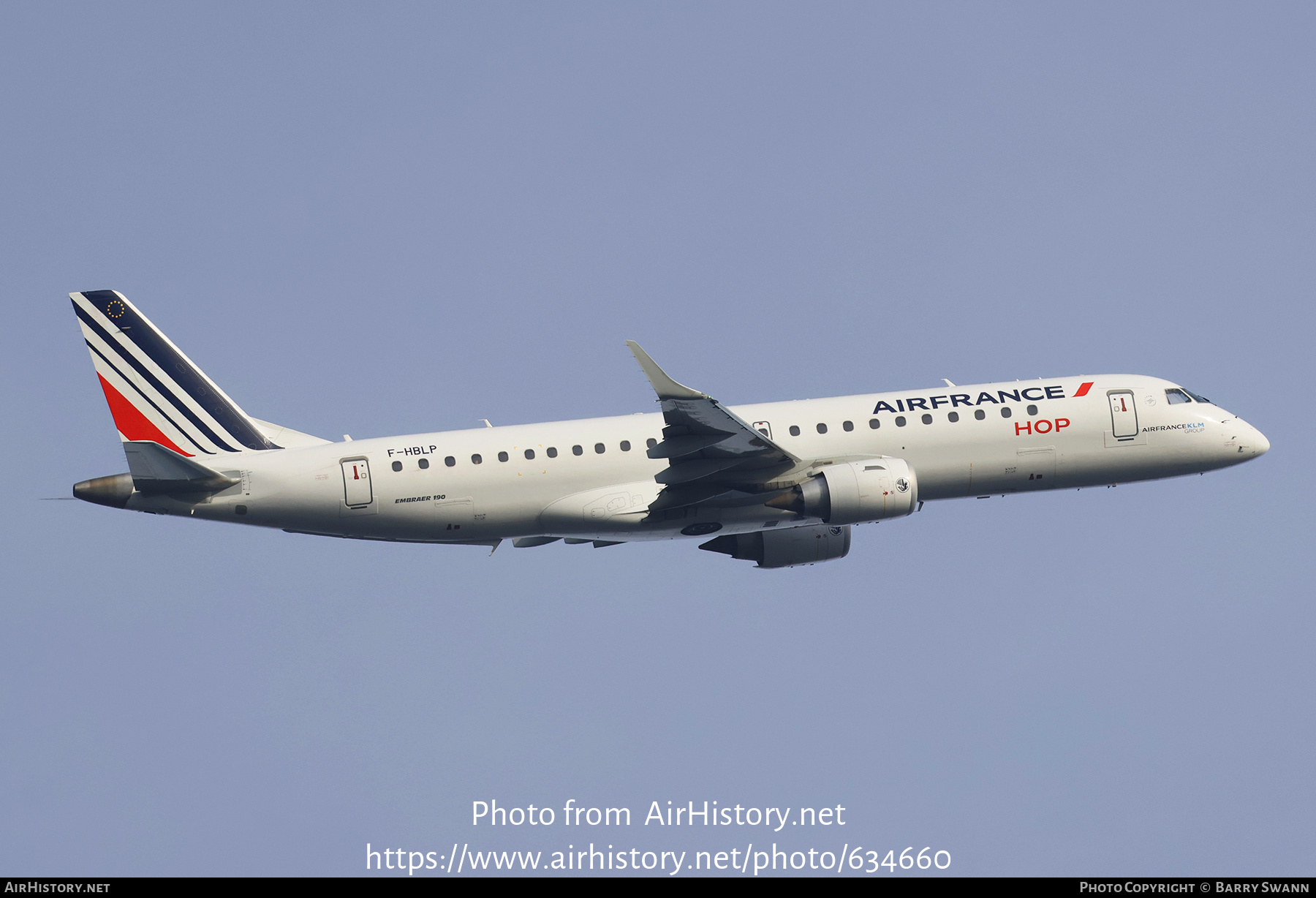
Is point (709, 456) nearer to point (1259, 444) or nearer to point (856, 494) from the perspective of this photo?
Result: point (856, 494)

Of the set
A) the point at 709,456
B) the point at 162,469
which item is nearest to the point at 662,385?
the point at 709,456

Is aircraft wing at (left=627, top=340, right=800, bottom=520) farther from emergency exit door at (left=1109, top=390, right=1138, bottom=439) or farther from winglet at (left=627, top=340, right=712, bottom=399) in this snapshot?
emergency exit door at (left=1109, top=390, right=1138, bottom=439)

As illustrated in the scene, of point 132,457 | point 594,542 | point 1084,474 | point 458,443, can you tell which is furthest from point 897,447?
point 132,457

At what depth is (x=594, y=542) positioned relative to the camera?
4922 cm

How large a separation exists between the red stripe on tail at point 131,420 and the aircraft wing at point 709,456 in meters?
15.5

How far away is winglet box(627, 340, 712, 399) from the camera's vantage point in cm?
4112

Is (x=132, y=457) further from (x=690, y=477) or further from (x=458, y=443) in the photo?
(x=690, y=477)

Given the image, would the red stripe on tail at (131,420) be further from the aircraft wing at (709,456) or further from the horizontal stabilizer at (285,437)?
the aircraft wing at (709,456)

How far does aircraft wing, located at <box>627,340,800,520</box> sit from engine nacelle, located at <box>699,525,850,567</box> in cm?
515

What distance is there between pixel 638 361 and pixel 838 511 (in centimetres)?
856
